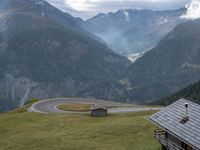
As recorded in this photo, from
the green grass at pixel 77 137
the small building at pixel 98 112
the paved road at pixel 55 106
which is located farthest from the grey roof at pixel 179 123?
the paved road at pixel 55 106

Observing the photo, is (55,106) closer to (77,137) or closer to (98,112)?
(98,112)

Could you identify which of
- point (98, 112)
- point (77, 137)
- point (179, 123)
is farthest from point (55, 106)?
point (179, 123)

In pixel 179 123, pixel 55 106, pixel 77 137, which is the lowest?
pixel 77 137

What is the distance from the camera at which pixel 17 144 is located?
7475 cm

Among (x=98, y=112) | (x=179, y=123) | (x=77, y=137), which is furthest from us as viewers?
(x=98, y=112)

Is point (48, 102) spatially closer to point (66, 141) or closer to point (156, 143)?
point (66, 141)

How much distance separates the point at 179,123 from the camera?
52656 millimetres

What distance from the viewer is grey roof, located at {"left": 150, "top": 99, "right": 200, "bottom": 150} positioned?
47537 mm

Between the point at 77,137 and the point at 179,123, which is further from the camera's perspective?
the point at 77,137

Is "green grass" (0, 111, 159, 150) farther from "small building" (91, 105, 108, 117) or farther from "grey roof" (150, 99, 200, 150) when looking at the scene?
"small building" (91, 105, 108, 117)

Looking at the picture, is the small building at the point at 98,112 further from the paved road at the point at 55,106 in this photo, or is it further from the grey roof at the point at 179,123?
the grey roof at the point at 179,123

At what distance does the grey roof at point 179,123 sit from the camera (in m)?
47.5

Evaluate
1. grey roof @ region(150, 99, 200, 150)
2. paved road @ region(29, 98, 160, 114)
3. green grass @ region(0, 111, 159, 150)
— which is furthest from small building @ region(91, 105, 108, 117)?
grey roof @ region(150, 99, 200, 150)

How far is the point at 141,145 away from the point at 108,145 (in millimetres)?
5706
